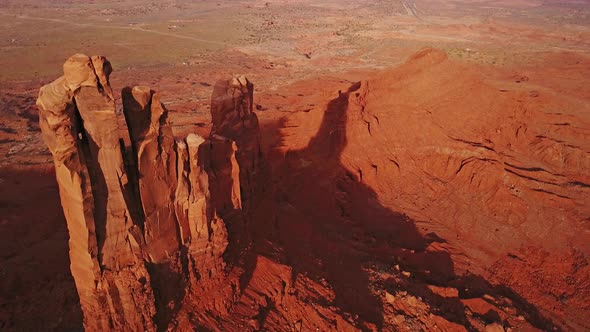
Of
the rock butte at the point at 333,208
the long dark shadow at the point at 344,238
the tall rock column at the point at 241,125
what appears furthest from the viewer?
the tall rock column at the point at 241,125

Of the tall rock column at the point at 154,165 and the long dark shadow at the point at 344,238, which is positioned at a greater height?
the tall rock column at the point at 154,165

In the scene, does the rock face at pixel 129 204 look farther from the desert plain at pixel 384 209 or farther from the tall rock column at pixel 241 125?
the tall rock column at pixel 241 125

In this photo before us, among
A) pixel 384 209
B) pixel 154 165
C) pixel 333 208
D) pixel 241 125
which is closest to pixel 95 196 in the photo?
pixel 154 165

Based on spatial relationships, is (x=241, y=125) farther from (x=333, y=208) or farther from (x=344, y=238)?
Answer: (x=333, y=208)

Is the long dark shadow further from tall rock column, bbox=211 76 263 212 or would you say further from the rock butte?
tall rock column, bbox=211 76 263 212

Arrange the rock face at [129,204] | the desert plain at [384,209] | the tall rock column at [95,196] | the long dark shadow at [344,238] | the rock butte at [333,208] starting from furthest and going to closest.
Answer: the long dark shadow at [344,238] → the desert plain at [384,209] → the rock butte at [333,208] → the rock face at [129,204] → the tall rock column at [95,196]

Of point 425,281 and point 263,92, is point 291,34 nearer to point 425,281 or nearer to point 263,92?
point 263,92

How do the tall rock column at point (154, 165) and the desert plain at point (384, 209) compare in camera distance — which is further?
the desert plain at point (384, 209)

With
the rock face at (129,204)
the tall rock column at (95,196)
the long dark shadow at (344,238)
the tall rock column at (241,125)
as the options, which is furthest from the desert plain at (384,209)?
the tall rock column at (241,125)
